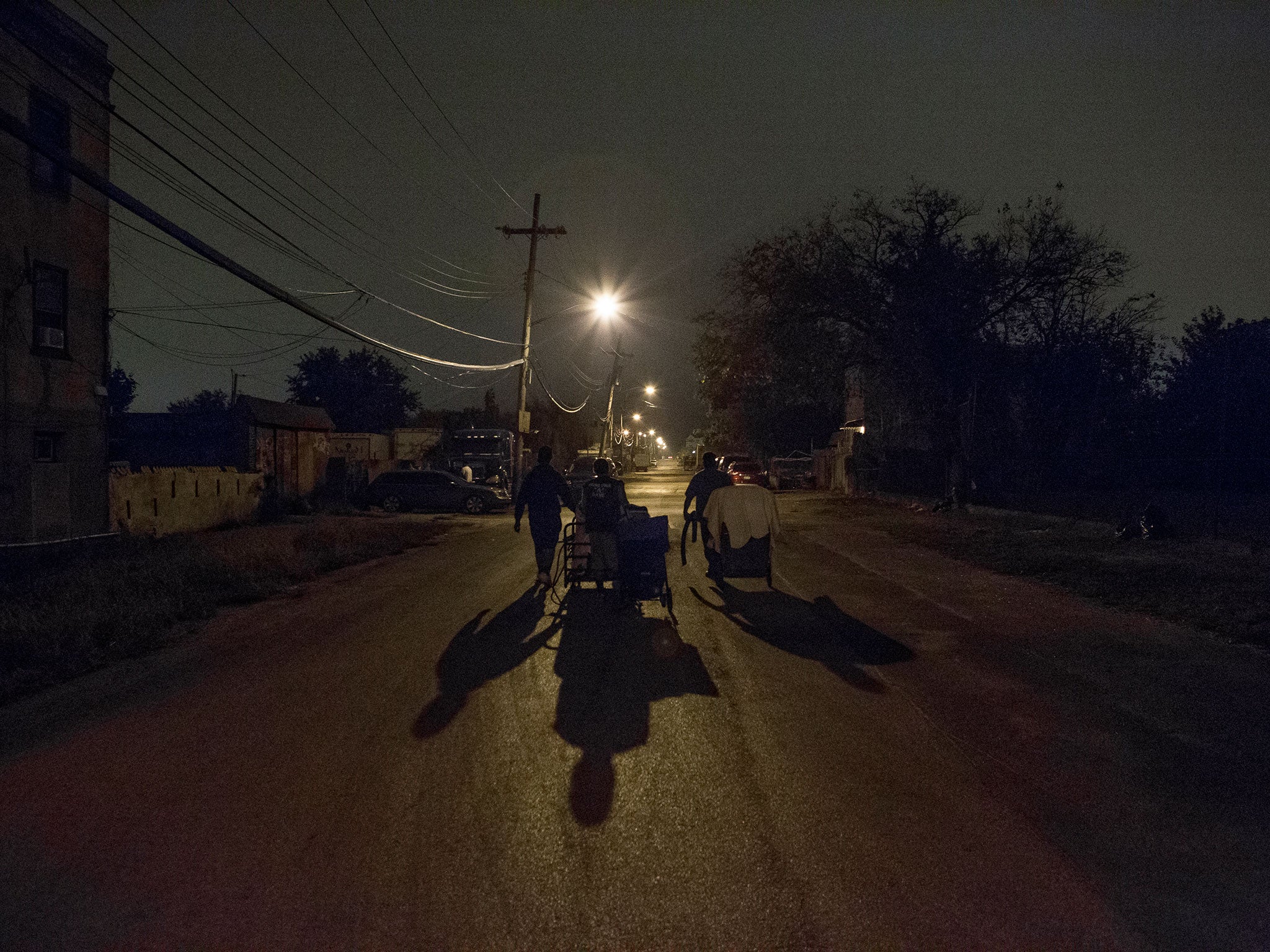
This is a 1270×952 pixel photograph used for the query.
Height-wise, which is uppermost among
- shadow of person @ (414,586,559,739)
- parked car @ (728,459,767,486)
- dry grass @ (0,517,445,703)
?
parked car @ (728,459,767,486)

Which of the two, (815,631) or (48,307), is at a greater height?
(48,307)

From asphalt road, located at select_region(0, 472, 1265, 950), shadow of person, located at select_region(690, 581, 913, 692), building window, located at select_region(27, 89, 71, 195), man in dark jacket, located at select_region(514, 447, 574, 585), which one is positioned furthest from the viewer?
building window, located at select_region(27, 89, 71, 195)

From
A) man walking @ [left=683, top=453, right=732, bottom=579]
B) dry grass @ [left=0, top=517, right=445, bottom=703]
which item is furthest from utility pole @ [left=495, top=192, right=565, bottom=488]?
man walking @ [left=683, top=453, right=732, bottom=579]

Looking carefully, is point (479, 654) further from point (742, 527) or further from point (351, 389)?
point (351, 389)

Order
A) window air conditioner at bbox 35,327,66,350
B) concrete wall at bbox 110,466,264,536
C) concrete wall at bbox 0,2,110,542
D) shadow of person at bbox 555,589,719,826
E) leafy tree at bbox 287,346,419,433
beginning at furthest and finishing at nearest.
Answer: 1. leafy tree at bbox 287,346,419,433
2. concrete wall at bbox 110,466,264,536
3. window air conditioner at bbox 35,327,66,350
4. concrete wall at bbox 0,2,110,542
5. shadow of person at bbox 555,589,719,826

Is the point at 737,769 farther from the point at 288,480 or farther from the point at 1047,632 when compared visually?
the point at 288,480

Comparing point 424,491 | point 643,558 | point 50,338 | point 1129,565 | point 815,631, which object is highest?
point 50,338

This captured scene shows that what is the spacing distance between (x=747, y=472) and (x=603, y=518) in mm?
28149

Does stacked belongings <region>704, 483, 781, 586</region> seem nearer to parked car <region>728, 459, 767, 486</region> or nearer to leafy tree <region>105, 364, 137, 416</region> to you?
parked car <region>728, 459, 767, 486</region>

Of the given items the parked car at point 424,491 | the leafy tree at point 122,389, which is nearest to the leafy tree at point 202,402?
the leafy tree at point 122,389

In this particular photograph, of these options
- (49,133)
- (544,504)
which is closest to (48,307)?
(49,133)

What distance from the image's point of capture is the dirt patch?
10195 mm

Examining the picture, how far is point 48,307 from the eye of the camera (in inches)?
723

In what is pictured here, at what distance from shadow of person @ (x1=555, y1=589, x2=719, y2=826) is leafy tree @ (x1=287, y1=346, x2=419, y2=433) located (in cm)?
6244
